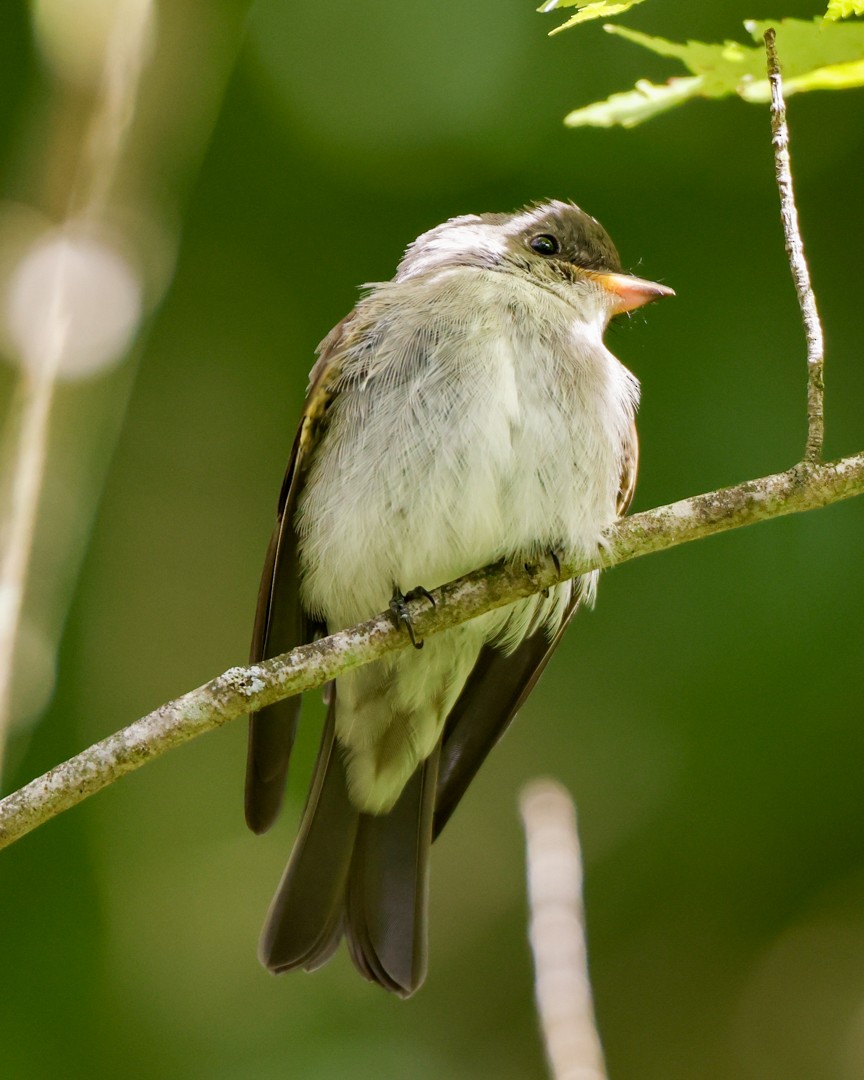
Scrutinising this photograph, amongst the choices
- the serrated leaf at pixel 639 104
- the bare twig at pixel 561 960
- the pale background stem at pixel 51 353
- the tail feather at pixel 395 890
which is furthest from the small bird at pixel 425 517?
the pale background stem at pixel 51 353

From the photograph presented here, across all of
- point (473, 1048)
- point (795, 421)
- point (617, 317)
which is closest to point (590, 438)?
point (617, 317)

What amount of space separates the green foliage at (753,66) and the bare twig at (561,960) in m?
1.33

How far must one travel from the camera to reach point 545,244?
354 cm

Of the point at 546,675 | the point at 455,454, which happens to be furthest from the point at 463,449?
the point at 546,675

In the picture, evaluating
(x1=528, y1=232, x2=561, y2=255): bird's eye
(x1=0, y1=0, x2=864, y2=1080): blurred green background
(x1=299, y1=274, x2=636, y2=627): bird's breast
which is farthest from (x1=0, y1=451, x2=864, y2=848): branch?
(x1=0, y1=0, x2=864, y2=1080): blurred green background

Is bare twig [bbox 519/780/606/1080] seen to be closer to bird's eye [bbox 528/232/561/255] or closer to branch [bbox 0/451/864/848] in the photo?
branch [bbox 0/451/864/848]

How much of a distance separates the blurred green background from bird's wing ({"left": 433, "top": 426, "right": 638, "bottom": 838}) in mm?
680

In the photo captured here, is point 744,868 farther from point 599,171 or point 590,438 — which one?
point 599,171

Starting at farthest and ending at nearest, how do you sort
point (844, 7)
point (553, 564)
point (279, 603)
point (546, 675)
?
point (546, 675) < point (279, 603) < point (553, 564) < point (844, 7)

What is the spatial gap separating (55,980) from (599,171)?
9.73 feet

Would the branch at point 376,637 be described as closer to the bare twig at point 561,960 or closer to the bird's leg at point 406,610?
the bird's leg at point 406,610

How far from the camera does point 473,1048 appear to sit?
414cm

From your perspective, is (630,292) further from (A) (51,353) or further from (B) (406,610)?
(A) (51,353)

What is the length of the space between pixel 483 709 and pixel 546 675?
85 cm
